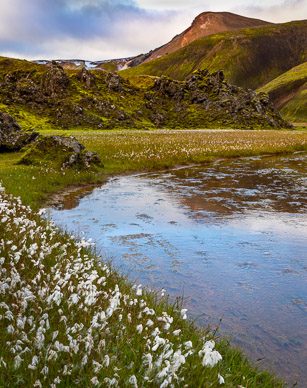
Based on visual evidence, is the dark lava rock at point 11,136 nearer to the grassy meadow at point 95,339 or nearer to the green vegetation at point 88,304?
the green vegetation at point 88,304

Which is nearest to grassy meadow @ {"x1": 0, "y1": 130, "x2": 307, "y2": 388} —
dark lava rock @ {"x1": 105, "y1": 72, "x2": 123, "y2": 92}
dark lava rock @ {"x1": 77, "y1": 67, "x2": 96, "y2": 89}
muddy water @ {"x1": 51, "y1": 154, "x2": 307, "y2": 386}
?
muddy water @ {"x1": 51, "y1": 154, "x2": 307, "y2": 386}

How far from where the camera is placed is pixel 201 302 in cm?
655

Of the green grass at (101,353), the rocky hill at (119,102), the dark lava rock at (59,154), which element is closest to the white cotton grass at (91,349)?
the green grass at (101,353)

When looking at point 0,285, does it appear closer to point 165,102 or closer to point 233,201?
point 233,201

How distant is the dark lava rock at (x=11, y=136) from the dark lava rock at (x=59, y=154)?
8.60 metres

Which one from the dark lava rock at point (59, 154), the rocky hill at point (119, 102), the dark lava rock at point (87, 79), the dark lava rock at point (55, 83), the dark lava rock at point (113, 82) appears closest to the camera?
the dark lava rock at point (59, 154)

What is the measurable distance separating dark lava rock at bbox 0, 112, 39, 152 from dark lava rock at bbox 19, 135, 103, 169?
8.60 meters

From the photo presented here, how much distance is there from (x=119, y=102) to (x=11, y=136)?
10636 centimetres

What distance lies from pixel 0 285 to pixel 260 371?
3.75 meters

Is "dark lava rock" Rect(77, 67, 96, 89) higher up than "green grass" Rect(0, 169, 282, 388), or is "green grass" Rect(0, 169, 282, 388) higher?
"dark lava rock" Rect(77, 67, 96, 89)

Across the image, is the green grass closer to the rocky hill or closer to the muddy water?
the muddy water

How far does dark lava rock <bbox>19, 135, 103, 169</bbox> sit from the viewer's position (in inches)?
869

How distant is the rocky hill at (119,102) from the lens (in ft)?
353

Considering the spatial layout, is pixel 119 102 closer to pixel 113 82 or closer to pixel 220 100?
pixel 113 82
